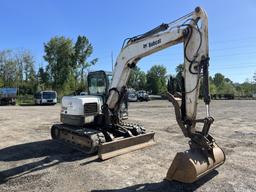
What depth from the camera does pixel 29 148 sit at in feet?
27.9

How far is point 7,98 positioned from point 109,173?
33770mm

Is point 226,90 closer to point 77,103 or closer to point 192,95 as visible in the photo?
point 77,103

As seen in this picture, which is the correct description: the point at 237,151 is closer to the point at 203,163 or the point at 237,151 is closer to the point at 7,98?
the point at 203,163

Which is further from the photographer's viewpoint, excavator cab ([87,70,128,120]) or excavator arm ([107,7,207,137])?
excavator cab ([87,70,128,120])

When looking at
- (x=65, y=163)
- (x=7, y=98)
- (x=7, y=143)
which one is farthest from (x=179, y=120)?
(x=7, y=98)

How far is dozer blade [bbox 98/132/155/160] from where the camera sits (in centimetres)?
713

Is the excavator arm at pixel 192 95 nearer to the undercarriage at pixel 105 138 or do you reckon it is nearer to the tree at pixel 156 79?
the undercarriage at pixel 105 138

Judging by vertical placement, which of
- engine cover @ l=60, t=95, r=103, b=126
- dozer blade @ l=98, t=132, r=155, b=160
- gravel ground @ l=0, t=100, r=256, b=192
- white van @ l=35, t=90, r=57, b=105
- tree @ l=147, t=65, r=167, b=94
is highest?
tree @ l=147, t=65, r=167, b=94

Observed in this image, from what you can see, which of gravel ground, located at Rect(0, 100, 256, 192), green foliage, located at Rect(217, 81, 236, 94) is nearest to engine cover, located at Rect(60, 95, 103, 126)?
gravel ground, located at Rect(0, 100, 256, 192)

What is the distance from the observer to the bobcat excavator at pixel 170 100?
18.2ft

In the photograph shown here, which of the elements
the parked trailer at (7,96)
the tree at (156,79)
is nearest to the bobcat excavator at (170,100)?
the parked trailer at (7,96)

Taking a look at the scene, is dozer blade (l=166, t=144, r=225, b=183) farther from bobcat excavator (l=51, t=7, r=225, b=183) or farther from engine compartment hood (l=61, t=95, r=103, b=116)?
engine compartment hood (l=61, t=95, r=103, b=116)

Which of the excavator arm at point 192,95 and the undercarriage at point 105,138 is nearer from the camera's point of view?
the excavator arm at point 192,95

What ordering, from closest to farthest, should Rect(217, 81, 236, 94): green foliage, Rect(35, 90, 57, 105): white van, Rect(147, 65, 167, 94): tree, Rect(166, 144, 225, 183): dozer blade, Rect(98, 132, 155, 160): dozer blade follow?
Rect(166, 144, 225, 183): dozer blade, Rect(98, 132, 155, 160): dozer blade, Rect(35, 90, 57, 105): white van, Rect(217, 81, 236, 94): green foliage, Rect(147, 65, 167, 94): tree
